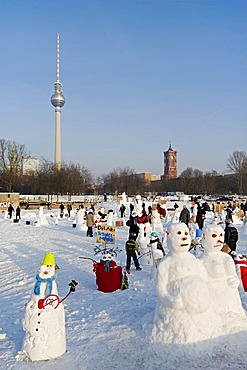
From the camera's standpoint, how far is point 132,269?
10.7 metres

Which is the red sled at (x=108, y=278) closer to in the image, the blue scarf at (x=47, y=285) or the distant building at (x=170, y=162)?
the blue scarf at (x=47, y=285)

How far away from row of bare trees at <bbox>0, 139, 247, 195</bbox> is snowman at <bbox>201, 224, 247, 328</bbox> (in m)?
55.8

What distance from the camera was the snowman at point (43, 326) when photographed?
4.97 meters

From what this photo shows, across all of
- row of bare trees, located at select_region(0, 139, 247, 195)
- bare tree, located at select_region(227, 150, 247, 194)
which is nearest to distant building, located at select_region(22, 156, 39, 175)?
row of bare trees, located at select_region(0, 139, 247, 195)

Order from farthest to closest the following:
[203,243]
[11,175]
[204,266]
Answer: [11,175], [203,243], [204,266]

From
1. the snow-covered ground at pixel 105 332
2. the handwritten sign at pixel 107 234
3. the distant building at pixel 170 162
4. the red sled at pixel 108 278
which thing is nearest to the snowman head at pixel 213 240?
the snow-covered ground at pixel 105 332

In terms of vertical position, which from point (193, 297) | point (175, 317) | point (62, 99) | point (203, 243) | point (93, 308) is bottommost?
point (93, 308)

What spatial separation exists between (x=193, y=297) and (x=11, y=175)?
58.3m

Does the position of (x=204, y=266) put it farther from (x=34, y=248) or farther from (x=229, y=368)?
(x=34, y=248)

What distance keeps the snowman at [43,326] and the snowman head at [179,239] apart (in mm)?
1866

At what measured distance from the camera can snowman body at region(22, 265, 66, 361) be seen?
4969 mm

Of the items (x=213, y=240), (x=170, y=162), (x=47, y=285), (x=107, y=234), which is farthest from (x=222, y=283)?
(x=170, y=162)

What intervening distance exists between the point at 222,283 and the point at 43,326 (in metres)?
2.91

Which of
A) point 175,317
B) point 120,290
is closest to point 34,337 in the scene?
point 175,317
